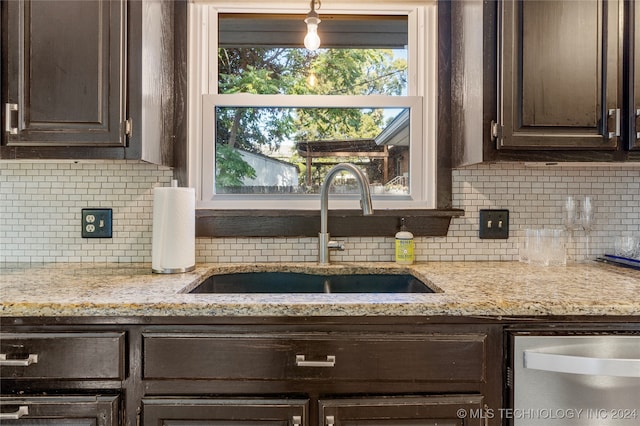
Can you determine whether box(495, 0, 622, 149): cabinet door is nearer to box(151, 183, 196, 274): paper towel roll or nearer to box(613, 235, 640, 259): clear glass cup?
box(613, 235, 640, 259): clear glass cup

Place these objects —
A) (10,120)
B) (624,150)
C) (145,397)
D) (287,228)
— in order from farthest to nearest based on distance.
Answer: (287,228) → (624,150) → (10,120) → (145,397)

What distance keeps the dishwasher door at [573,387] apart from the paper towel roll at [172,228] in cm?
109

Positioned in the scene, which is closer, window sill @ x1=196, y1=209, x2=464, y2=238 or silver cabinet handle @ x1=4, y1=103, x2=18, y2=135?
silver cabinet handle @ x1=4, y1=103, x2=18, y2=135

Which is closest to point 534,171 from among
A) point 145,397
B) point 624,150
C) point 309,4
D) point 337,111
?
point 624,150

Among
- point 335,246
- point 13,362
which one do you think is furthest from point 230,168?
point 13,362

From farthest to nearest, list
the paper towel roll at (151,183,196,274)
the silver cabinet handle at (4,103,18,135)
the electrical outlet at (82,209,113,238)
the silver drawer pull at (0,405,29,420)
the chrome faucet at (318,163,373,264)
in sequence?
the electrical outlet at (82,209,113,238) → the chrome faucet at (318,163,373,264) → the paper towel roll at (151,183,196,274) → the silver cabinet handle at (4,103,18,135) → the silver drawer pull at (0,405,29,420)

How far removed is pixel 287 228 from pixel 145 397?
81 cm

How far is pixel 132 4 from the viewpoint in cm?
132

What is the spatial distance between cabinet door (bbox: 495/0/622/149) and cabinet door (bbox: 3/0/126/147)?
128 centimetres

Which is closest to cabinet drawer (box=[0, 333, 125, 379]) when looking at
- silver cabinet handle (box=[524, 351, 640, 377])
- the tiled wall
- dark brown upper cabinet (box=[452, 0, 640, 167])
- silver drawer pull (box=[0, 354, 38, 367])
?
silver drawer pull (box=[0, 354, 38, 367])

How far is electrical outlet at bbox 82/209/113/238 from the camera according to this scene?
5.33 ft

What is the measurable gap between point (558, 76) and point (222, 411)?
147 cm

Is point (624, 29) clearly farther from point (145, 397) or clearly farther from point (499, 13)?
point (145, 397)

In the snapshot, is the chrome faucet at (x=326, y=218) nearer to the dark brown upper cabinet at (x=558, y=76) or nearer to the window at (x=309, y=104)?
the window at (x=309, y=104)
